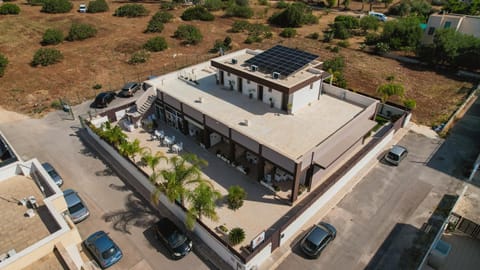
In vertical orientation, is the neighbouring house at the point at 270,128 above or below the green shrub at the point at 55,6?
below

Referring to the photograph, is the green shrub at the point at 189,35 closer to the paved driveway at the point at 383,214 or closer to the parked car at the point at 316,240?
the paved driveway at the point at 383,214

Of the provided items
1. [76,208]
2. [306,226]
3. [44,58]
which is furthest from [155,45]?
[306,226]

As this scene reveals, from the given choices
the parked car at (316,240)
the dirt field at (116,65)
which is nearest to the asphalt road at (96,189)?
the dirt field at (116,65)

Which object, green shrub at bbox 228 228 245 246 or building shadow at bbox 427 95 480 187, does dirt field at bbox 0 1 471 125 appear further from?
green shrub at bbox 228 228 245 246

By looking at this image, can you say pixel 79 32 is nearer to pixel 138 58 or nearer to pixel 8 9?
pixel 138 58

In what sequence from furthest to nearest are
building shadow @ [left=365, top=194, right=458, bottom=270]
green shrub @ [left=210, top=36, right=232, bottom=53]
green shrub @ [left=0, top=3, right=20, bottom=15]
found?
green shrub @ [left=0, top=3, right=20, bottom=15] < green shrub @ [left=210, top=36, right=232, bottom=53] < building shadow @ [left=365, top=194, right=458, bottom=270]

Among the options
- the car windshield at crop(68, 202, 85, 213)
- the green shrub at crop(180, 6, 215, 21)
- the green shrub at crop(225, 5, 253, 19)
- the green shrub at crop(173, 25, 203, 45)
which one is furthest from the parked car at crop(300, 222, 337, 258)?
the green shrub at crop(225, 5, 253, 19)
